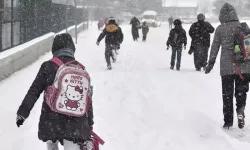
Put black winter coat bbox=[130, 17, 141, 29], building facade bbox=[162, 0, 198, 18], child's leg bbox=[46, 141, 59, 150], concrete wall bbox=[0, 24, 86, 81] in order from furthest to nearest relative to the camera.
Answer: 1. building facade bbox=[162, 0, 198, 18]
2. black winter coat bbox=[130, 17, 141, 29]
3. concrete wall bbox=[0, 24, 86, 81]
4. child's leg bbox=[46, 141, 59, 150]

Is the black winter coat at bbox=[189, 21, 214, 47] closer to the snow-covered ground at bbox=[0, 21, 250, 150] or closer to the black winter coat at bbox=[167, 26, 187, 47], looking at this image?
the black winter coat at bbox=[167, 26, 187, 47]

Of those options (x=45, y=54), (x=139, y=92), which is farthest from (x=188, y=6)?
(x=139, y=92)

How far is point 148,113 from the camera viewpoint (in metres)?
A: 8.31

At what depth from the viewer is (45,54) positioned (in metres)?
18.5

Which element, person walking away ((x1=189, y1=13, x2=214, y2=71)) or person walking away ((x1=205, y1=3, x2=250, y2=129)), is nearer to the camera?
person walking away ((x1=205, y1=3, x2=250, y2=129))

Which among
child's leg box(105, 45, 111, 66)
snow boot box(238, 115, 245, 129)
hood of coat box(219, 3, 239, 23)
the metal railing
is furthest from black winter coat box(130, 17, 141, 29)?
snow boot box(238, 115, 245, 129)

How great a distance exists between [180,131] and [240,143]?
3.51ft

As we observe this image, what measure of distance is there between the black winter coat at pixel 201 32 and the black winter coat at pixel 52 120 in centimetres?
1041

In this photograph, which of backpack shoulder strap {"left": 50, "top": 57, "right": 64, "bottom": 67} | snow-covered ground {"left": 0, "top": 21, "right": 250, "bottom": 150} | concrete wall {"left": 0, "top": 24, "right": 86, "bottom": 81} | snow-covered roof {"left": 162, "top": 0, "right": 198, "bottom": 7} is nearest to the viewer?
backpack shoulder strap {"left": 50, "top": 57, "right": 64, "bottom": 67}

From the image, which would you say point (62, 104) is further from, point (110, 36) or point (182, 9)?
point (182, 9)

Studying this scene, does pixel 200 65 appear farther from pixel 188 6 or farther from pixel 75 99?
pixel 188 6

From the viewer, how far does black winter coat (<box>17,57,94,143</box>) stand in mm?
3838

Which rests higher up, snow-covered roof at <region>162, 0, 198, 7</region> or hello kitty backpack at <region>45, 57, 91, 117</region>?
snow-covered roof at <region>162, 0, 198, 7</region>

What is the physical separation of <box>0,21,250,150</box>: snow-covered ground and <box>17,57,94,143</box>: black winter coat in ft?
7.71
